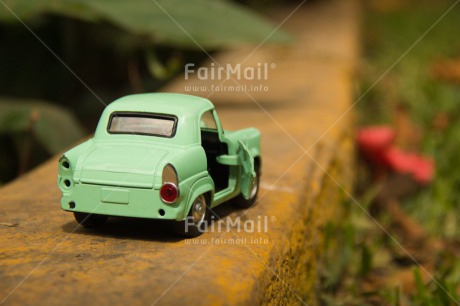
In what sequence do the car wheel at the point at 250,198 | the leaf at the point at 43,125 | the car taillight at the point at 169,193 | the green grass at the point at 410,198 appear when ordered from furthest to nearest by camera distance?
1. the leaf at the point at 43,125
2. the green grass at the point at 410,198
3. the car wheel at the point at 250,198
4. the car taillight at the point at 169,193

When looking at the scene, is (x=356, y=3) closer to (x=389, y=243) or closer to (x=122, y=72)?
(x=122, y=72)

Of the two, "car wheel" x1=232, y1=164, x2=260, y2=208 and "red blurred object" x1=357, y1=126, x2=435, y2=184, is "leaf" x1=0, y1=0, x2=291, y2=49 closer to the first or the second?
"red blurred object" x1=357, y1=126, x2=435, y2=184

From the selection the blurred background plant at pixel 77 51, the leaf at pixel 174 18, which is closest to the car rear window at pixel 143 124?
the blurred background plant at pixel 77 51

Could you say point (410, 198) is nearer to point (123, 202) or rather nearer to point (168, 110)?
point (168, 110)

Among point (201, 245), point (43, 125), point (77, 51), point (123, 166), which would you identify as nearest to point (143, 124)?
point (123, 166)

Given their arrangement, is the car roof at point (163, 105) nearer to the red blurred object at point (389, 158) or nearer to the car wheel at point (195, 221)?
the car wheel at point (195, 221)

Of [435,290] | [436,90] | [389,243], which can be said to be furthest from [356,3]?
[435,290]

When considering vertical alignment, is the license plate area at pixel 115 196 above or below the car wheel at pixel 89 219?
above
